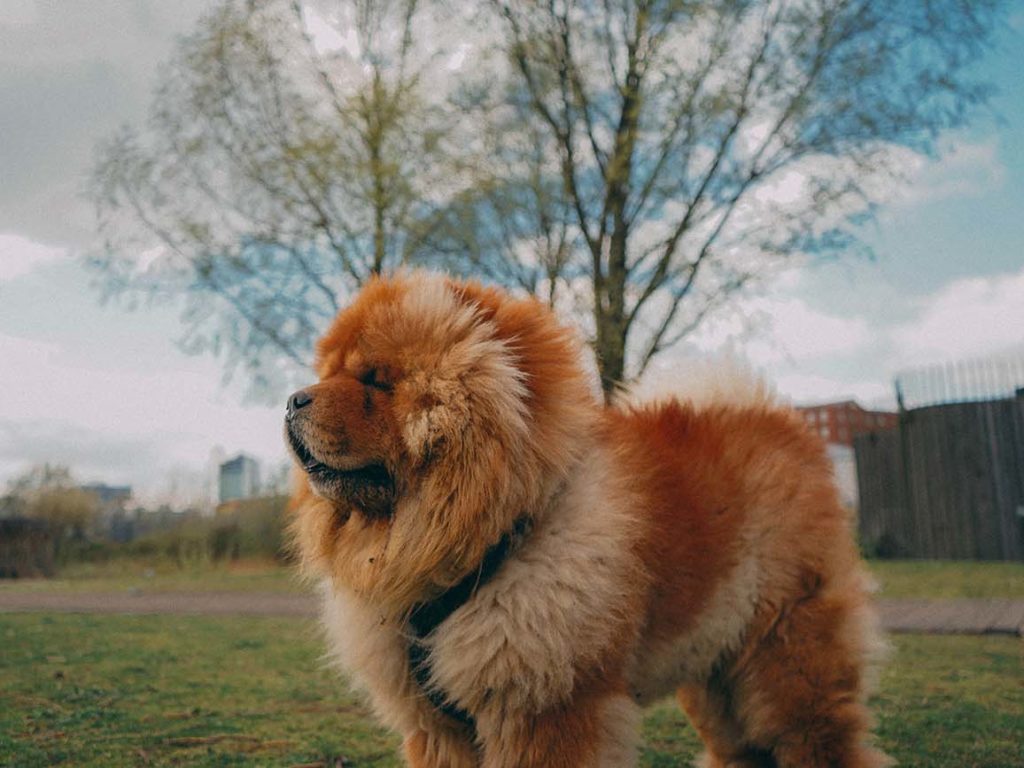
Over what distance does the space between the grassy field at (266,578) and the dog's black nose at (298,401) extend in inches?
36.7

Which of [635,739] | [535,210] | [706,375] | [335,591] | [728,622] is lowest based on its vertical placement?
[635,739]

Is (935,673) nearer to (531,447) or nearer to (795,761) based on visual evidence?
(795,761)

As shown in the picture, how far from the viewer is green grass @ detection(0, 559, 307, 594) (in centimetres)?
1459

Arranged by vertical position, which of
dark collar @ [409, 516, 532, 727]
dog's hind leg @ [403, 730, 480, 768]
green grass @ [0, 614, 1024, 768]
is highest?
dark collar @ [409, 516, 532, 727]

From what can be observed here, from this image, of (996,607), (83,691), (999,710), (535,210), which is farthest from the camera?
(535,210)

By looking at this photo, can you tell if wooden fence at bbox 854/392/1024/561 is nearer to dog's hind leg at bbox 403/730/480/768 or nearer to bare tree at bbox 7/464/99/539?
dog's hind leg at bbox 403/730/480/768

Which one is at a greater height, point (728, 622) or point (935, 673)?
point (728, 622)

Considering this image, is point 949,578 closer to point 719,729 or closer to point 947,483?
point 947,483

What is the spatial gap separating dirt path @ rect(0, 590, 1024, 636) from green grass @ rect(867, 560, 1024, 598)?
2.37 ft

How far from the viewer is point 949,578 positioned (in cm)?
1047

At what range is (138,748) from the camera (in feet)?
12.4

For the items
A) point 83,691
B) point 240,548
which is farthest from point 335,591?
point 240,548

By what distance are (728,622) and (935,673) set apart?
333 centimetres

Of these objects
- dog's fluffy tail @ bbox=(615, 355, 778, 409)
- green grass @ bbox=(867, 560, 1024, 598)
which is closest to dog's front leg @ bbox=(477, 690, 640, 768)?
dog's fluffy tail @ bbox=(615, 355, 778, 409)
